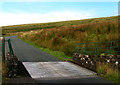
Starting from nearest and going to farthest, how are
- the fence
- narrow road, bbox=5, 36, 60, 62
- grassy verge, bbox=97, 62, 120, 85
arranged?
grassy verge, bbox=97, 62, 120, 85
the fence
narrow road, bbox=5, 36, 60, 62

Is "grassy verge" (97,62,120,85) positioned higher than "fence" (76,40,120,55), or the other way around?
"fence" (76,40,120,55)

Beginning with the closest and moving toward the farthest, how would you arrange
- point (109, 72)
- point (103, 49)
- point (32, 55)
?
point (109, 72) < point (103, 49) < point (32, 55)

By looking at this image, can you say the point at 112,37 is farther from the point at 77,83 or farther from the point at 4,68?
the point at 4,68

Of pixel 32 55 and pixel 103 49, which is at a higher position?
pixel 103 49

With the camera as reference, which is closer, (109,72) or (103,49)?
(109,72)

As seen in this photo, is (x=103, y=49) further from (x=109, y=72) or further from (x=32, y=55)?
(x=32, y=55)

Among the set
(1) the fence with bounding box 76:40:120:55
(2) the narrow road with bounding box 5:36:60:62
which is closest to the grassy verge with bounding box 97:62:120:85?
(1) the fence with bounding box 76:40:120:55

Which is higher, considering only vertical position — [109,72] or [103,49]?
[103,49]

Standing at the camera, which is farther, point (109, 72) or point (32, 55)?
point (32, 55)

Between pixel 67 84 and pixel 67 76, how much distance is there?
4.66 feet

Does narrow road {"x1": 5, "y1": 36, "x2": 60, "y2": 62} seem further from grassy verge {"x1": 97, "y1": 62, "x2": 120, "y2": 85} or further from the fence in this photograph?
grassy verge {"x1": 97, "y1": 62, "x2": 120, "y2": 85}

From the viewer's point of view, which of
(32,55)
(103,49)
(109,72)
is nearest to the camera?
(109,72)

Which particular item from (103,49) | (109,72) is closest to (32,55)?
(103,49)

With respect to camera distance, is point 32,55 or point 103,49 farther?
point 32,55
